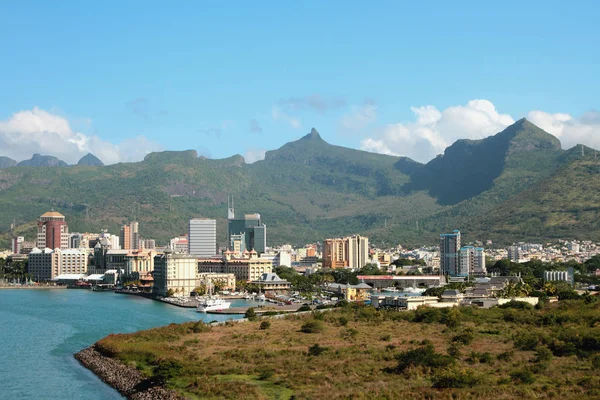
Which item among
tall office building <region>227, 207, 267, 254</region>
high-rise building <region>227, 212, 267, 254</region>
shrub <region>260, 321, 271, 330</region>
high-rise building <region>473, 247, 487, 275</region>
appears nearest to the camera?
shrub <region>260, 321, 271, 330</region>

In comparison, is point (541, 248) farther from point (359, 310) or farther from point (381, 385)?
point (381, 385)

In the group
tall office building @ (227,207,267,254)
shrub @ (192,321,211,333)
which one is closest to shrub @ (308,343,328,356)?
shrub @ (192,321,211,333)

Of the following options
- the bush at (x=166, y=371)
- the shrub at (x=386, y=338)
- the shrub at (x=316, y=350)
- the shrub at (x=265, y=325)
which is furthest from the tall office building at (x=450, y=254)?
the bush at (x=166, y=371)

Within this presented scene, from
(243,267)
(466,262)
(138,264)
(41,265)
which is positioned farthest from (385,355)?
(41,265)

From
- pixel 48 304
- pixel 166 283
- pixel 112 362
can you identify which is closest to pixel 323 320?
pixel 112 362

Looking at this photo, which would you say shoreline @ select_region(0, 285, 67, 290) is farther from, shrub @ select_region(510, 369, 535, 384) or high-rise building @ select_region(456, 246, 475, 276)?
shrub @ select_region(510, 369, 535, 384)

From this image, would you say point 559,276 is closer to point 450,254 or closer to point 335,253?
point 450,254
